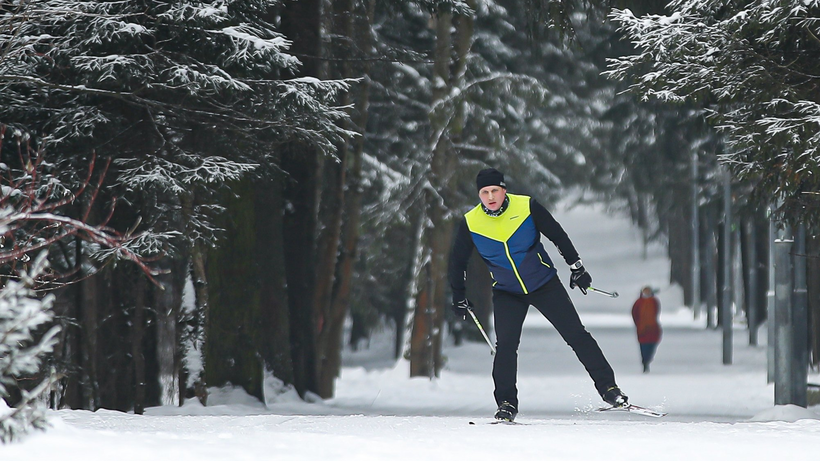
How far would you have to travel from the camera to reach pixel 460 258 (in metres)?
8.48

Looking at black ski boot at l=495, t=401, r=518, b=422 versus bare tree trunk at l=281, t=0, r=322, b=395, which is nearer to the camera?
black ski boot at l=495, t=401, r=518, b=422

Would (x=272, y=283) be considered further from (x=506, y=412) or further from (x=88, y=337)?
(x=506, y=412)

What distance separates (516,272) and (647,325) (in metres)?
15.9

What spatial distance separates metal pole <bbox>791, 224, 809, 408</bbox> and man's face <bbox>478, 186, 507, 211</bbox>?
5.56m

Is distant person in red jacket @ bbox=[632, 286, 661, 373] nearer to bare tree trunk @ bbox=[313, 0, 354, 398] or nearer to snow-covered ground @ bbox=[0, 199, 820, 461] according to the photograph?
snow-covered ground @ bbox=[0, 199, 820, 461]

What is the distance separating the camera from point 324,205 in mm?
19031

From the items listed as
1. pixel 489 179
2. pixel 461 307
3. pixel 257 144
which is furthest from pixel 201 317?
pixel 489 179

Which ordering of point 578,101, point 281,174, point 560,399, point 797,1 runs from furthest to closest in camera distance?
point 578,101 < point 560,399 < point 281,174 < point 797,1

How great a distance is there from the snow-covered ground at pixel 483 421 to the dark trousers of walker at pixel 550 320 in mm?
327

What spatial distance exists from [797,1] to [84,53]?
19.0 feet

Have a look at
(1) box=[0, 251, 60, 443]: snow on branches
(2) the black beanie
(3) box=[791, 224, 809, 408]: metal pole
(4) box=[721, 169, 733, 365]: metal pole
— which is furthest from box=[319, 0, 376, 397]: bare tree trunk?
(1) box=[0, 251, 60, 443]: snow on branches

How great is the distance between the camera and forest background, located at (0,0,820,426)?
10.0 meters

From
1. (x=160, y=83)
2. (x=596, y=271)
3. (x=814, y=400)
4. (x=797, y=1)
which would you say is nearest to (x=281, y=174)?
(x=160, y=83)

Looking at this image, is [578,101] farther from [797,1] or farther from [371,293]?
[797,1]
